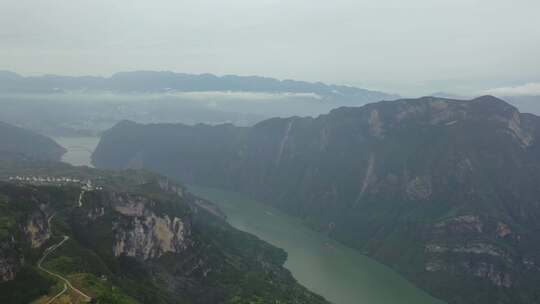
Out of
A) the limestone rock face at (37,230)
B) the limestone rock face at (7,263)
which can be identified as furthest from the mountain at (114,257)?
the limestone rock face at (37,230)

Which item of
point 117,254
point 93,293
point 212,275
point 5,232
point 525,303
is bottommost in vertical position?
point 525,303

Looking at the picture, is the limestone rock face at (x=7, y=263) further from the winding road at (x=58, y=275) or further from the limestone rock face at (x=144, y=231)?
the limestone rock face at (x=144, y=231)

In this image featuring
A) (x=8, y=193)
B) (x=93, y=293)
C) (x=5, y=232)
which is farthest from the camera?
(x=8, y=193)

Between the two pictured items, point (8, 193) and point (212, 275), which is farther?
point (212, 275)

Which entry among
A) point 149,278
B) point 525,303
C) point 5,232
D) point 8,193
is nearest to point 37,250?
point 5,232

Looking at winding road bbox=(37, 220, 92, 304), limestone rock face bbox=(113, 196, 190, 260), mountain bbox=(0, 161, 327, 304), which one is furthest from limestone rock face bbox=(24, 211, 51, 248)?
limestone rock face bbox=(113, 196, 190, 260)

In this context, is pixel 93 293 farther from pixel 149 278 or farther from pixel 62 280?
pixel 149 278

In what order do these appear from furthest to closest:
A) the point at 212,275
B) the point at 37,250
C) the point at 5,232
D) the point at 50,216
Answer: the point at 212,275, the point at 50,216, the point at 37,250, the point at 5,232

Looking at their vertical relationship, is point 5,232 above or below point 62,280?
above

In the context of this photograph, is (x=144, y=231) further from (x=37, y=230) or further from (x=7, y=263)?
(x=7, y=263)
